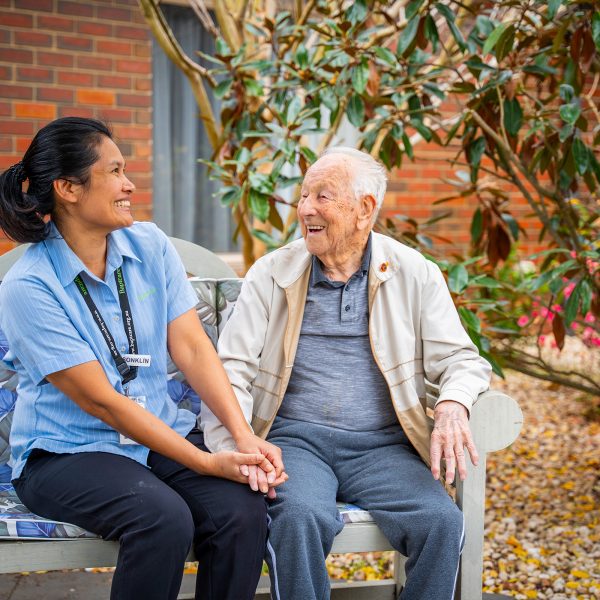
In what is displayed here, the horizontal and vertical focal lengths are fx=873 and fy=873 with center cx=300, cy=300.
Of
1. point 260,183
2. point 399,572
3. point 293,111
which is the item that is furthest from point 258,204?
point 399,572

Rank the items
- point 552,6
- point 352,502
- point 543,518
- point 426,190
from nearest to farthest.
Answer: point 352,502, point 552,6, point 543,518, point 426,190

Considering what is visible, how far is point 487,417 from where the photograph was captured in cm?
249

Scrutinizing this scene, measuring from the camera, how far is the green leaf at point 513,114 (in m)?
3.61

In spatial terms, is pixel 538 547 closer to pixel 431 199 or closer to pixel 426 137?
pixel 426 137

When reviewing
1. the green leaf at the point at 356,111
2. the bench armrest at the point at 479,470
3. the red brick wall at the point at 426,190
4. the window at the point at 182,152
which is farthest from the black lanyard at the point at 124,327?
the red brick wall at the point at 426,190

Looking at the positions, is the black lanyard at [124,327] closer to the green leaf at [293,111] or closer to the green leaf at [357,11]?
the green leaf at [293,111]

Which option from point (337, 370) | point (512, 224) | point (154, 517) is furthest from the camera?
point (512, 224)

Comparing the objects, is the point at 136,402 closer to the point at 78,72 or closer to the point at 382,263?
the point at 382,263

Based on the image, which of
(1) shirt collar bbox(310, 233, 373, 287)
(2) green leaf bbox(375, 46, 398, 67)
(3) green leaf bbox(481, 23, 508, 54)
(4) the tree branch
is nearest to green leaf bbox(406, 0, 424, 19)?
(2) green leaf bbox(375, 46, 398, 67)

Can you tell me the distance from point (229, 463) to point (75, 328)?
1.79ft

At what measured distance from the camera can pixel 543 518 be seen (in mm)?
4055

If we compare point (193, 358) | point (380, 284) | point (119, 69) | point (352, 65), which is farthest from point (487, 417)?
point (119, 69)

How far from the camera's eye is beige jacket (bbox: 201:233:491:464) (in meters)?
2.60

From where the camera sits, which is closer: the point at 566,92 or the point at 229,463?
the point at 229,463
